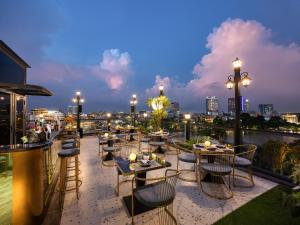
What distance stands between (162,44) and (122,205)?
73.3m

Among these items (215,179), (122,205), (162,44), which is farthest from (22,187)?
(162,44)

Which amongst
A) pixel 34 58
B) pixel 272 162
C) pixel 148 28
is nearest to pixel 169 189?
pixel 272 162

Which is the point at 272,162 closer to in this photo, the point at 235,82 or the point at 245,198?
the point at 245,198

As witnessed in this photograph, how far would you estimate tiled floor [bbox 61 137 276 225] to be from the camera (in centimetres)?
246

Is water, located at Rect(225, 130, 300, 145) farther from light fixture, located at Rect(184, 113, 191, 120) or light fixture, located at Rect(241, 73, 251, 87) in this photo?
light fixture, located at Rect(184, 113, 191, 120)

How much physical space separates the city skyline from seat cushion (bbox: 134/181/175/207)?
13.4ft

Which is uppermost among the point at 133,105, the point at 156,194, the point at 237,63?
the point at 237,63

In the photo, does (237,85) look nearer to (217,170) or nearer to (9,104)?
(217,170)

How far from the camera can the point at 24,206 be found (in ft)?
7.09

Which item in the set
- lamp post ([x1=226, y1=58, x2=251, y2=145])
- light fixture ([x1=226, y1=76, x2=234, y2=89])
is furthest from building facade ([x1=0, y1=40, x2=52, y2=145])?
lamp post ([x1=226, y1=58, x2=251, y2=145])

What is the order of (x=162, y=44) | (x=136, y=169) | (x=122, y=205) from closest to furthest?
1. (x=136, y=169)
2. (x=122, y=205)
3. (x=162, y=44)

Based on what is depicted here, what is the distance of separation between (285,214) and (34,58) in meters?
38.6

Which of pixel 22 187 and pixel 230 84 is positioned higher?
pixel 230 84

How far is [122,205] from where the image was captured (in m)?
2.84
